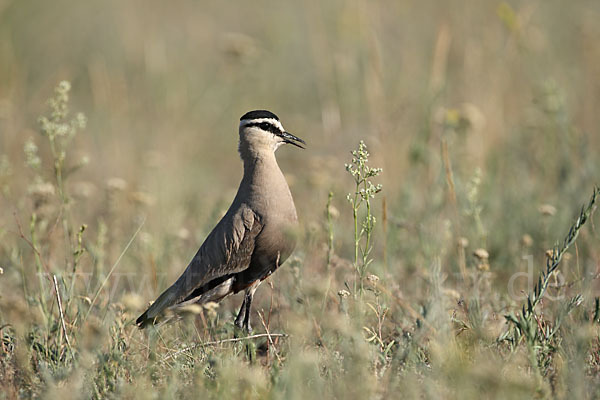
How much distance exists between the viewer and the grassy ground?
9.11 feet

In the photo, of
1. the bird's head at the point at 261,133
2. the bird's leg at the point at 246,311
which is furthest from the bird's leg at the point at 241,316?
the bird's head at the point at 261,133

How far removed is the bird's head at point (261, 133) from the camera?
12.4 feet

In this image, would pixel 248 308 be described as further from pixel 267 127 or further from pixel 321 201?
pixel 321 201

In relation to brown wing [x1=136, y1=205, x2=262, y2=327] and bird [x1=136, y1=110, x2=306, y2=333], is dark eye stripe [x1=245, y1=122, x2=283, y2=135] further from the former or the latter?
brown wing [x1=136, y1=205, x2=262, y2=327]

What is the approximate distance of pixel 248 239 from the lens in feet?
11.9

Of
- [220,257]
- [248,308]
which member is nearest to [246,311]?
[248,308]

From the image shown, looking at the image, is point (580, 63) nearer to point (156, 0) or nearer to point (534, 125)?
point (534, 125)

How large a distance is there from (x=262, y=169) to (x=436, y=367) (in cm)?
150

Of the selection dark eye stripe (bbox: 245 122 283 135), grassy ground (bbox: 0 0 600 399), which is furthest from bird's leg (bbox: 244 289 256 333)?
dark eye stripe (bbox: 245 122 283 135)

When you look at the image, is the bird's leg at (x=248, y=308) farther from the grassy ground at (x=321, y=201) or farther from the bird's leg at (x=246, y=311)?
the grassy ground at (x=321, y=201)

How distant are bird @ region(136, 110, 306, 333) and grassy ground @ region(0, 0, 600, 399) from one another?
197 millimetres

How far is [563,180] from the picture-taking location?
17.0 feet

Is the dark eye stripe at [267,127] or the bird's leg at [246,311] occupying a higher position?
the dark eye stripe at [267,127]

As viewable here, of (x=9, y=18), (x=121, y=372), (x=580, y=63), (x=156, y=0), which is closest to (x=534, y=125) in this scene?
(x=580, y=63)
